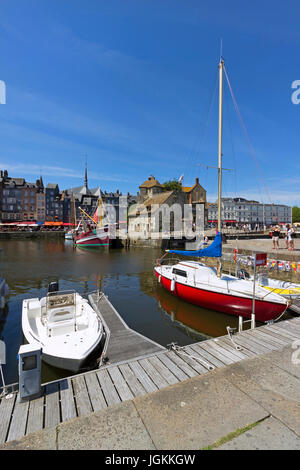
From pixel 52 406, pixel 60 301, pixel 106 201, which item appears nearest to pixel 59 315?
pixel 60 301

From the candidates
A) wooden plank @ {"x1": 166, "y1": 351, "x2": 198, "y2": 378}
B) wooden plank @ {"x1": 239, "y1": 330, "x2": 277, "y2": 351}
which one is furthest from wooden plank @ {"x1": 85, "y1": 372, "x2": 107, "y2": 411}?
wooden plank @ {"x1": 239, "y1": 330, "x2": 277, "y2": 351}

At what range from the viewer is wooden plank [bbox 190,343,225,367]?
6.01m

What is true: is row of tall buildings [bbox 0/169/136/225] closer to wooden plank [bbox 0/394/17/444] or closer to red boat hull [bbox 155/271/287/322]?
red boat hull [bbox 155/271/287/322]

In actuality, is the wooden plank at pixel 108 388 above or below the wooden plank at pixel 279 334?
above

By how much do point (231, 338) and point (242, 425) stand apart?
3593 millimetres

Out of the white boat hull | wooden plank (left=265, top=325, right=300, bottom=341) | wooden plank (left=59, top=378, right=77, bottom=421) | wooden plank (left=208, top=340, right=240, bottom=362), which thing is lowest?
the white boat hull

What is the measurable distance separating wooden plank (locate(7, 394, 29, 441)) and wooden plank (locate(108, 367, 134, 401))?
1.87 meters

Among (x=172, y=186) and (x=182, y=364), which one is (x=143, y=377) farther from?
(x=172, y=186)

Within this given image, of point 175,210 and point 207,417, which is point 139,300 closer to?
point 207,417

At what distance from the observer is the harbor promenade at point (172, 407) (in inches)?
144

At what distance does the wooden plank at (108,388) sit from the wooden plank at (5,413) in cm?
182

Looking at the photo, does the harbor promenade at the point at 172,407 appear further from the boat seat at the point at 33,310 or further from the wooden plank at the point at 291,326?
the boat seat at the point at 33,310

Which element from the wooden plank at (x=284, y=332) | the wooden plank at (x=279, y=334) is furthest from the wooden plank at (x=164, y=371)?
the wooden plank at (x=284, y=332)
